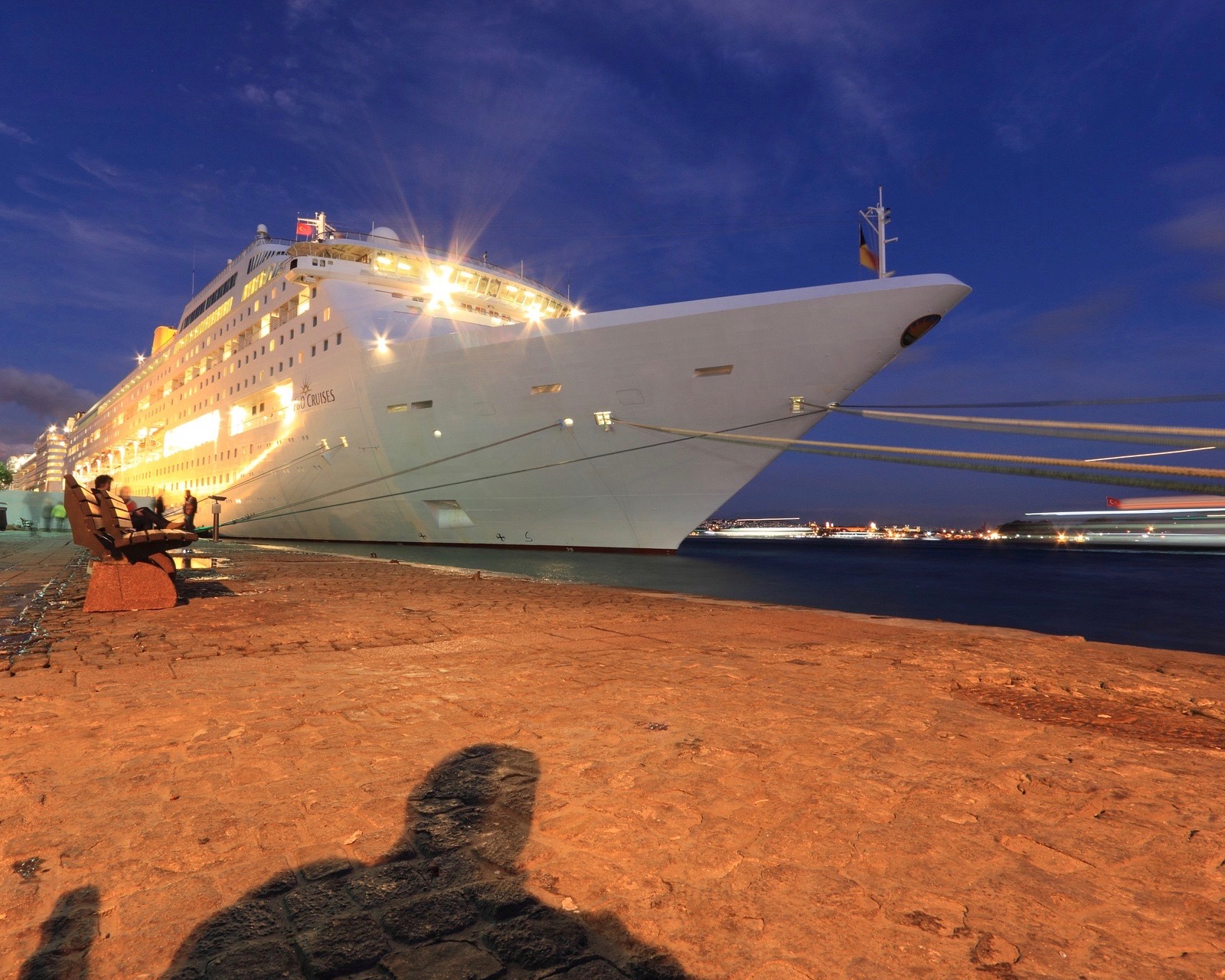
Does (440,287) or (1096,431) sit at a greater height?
(440,287)

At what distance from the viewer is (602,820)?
1999mm

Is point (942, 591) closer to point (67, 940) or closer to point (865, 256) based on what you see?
point (865, 256)

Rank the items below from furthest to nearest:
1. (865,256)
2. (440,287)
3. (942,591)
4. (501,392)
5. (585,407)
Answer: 1. (440,287)
2. (942,591)
3. (501,392)
4. (585,407)
5. (865,256)

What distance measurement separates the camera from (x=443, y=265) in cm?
2019

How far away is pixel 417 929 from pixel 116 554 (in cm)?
684

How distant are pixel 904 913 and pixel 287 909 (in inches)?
61.2

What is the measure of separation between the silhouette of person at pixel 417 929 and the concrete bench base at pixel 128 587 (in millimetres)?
6110

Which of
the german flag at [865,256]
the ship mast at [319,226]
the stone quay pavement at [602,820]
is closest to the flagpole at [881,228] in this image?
the german flag at [865,256]

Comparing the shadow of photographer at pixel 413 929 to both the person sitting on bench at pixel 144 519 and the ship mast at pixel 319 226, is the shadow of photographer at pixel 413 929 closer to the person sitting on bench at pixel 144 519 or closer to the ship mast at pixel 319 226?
the person sitting on bench at pixel 144 519

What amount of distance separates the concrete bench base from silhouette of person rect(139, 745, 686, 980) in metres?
6.11

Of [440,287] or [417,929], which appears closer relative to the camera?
[417,929]

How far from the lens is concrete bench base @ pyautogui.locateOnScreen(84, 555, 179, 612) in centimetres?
613

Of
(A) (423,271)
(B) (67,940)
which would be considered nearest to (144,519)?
(B) (67,940)

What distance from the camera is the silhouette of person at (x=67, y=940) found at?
52.3 inches
